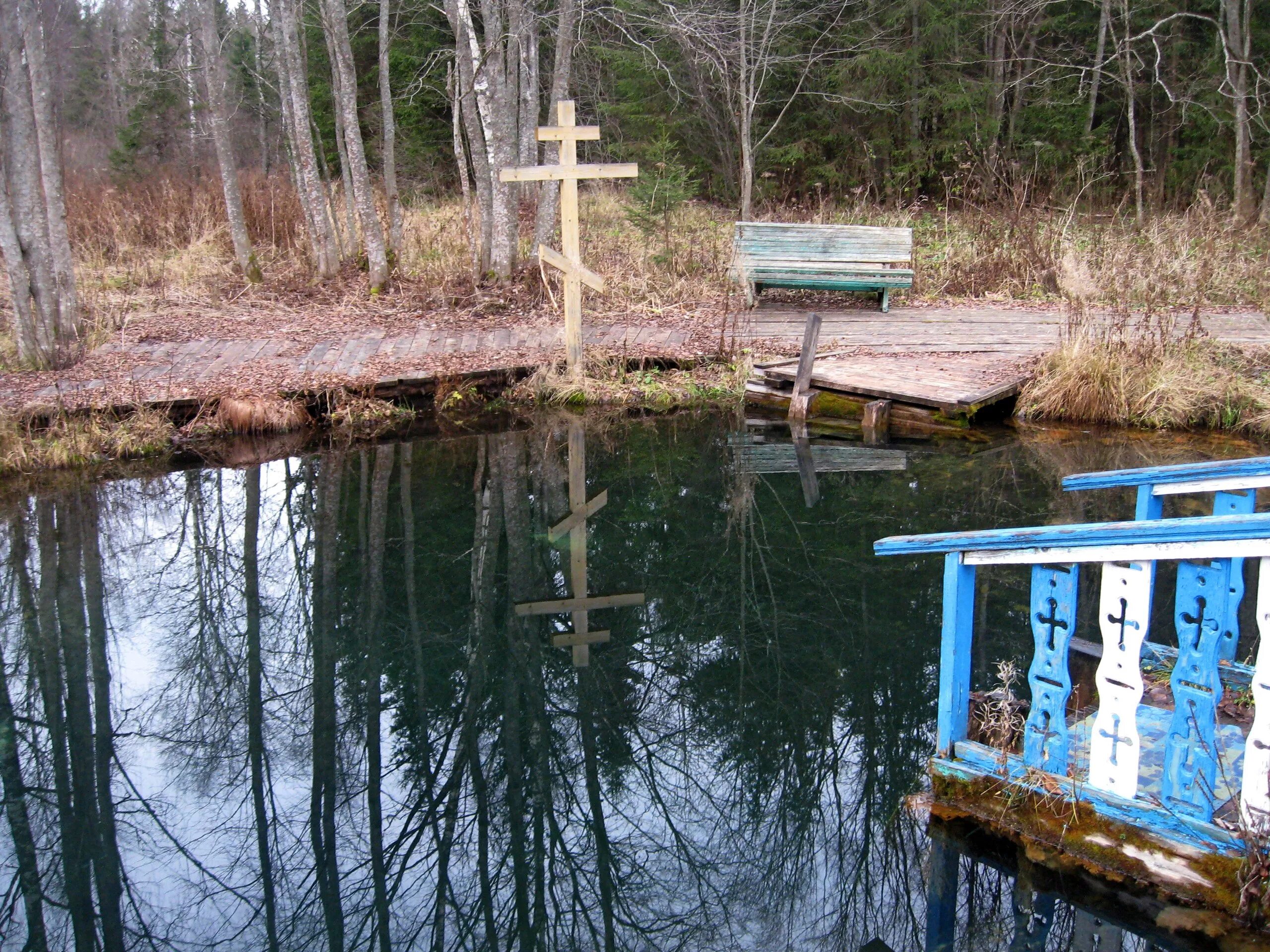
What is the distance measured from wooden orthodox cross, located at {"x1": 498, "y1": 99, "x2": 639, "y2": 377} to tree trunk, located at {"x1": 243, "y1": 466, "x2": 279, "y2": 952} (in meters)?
3.33

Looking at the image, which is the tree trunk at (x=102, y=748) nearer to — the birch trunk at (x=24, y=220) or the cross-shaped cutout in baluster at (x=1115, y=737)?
the cross-shaped cutout in baluster at (x=1115, y=737)

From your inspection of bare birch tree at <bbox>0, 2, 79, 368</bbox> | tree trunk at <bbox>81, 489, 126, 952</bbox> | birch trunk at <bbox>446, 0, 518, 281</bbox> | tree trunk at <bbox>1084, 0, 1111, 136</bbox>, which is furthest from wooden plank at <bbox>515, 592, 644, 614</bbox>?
tree trunk at <bbox>1084, 0, 1111, 136</bbox>

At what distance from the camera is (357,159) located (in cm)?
1305

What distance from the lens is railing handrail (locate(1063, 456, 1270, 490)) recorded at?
3732 millimetres

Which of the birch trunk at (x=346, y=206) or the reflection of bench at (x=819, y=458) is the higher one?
the birch trunk at (x=346, y=206)

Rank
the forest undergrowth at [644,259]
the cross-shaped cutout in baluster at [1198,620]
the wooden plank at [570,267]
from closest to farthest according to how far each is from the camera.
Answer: the cross-shaped cutout in baluster at [1198,620] < the wooden plank at [570,267] < the forest undergrowth at [644,259]

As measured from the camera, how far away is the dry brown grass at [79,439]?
8.44m

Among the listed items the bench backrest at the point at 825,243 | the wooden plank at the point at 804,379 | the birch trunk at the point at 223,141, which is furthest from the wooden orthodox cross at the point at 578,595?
the birch trunk at the point at 223,141

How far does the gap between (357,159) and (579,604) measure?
8773 mm

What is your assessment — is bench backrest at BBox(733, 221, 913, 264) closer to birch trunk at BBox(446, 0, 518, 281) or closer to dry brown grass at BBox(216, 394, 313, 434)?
birch trunk at BBox(446, 0, 518, 281)

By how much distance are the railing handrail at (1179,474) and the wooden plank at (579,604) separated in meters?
2.59

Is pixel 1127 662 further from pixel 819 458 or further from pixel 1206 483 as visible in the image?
pixel 819 458

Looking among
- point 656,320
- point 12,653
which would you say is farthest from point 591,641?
point 656,320

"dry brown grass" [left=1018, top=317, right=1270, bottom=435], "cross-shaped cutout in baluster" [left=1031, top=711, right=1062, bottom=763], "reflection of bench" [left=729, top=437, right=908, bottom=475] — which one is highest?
"dry brown grass" [left=1018, top=317, right=1270, bottom=435]
